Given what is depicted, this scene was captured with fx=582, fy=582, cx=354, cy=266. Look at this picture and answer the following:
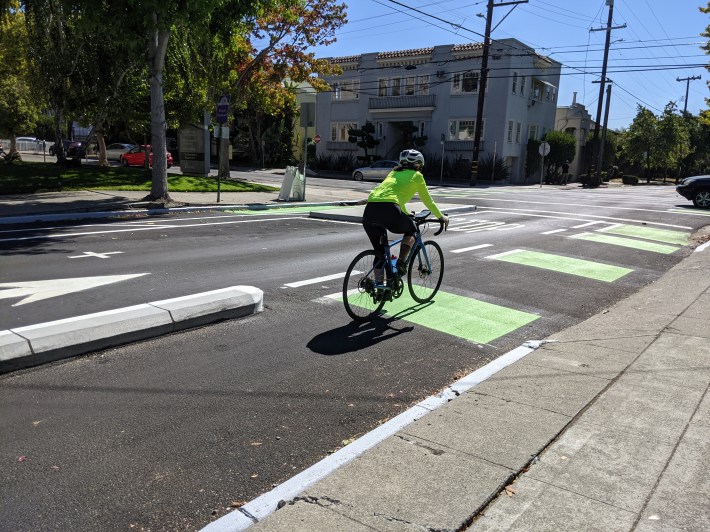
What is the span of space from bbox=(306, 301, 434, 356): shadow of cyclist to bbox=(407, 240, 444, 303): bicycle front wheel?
559 mm

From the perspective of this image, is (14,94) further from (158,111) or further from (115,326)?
(115,326)

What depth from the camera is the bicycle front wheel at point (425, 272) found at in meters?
7.12

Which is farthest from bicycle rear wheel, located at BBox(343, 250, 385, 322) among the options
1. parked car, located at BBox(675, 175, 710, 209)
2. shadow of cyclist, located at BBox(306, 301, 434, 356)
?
parked car, located at BBox(675, 175, 710, 209)

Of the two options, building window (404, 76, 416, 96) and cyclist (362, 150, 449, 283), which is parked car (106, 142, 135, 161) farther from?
cyclist (362, 150, 449, 283)

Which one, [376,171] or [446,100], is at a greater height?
[446,100]

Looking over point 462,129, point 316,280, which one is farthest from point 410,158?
point 462,129

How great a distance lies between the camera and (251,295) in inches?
261

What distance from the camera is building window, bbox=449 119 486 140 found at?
4425 cm

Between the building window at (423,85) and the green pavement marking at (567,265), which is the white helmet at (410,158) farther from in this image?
the building window at (423,85)

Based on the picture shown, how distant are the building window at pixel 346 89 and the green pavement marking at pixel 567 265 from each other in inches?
1601

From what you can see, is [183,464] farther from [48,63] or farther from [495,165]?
[495,165]

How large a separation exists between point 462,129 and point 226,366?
4225 cm

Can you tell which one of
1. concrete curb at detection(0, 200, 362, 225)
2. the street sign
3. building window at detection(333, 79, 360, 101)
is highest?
building window at detection(333, 79, 360, 101)

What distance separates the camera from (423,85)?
45844mm
